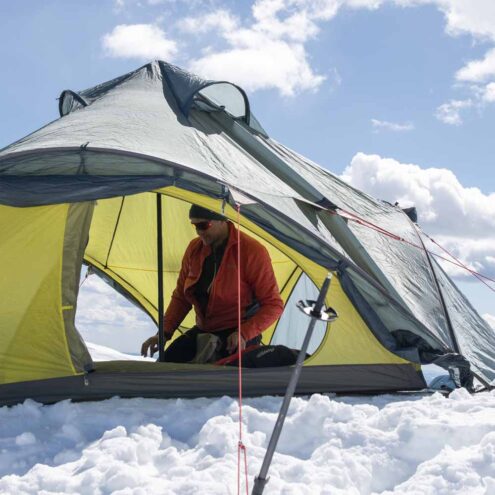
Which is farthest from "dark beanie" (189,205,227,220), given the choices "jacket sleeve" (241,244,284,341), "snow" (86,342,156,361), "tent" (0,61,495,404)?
"snow" (86,342,156,361)

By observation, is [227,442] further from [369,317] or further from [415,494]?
[369,317]

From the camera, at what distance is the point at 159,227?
18.8ft

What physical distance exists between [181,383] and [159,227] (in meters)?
1.56

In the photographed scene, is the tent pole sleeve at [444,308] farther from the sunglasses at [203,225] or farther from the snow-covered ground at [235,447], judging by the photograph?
the sunglasses at [203,225]

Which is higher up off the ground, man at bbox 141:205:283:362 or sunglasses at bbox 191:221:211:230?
sunglasses at bbox 191:221:211:230

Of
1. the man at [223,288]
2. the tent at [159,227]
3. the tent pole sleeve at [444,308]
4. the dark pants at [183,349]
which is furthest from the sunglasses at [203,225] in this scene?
the tent pole sleeve at [444,308]

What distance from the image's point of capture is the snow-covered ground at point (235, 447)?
3.17 meters

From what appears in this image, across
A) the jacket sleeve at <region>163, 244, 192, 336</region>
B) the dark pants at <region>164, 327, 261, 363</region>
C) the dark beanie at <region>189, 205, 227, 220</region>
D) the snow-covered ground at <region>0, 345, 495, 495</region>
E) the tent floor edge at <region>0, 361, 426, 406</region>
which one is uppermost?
the dark beanie at <region>189, 205, 227, 220</region>

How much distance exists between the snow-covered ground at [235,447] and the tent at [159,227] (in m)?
0.33

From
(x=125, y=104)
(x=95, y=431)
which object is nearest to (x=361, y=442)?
(x=95, y=431)

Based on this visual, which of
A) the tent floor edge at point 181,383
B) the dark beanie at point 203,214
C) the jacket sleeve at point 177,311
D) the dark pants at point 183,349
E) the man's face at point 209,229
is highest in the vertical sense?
the dark beanie at point 203,214

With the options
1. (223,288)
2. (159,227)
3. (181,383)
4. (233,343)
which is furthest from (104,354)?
(181,383)

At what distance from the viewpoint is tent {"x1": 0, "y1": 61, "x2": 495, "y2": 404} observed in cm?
432

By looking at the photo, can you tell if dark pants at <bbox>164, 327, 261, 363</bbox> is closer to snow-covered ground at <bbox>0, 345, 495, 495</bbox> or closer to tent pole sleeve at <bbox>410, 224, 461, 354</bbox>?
snow-covered ground at <bbox>0, 345, 495, 495</bbox>
